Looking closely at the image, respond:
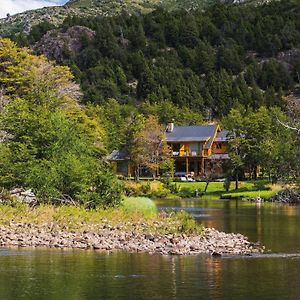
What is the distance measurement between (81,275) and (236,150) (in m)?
64.2

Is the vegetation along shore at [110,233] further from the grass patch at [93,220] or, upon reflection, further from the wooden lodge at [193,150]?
the wooden lodge at [193,150]

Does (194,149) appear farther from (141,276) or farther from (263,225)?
(141,276)

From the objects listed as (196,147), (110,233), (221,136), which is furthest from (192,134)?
(110,233)

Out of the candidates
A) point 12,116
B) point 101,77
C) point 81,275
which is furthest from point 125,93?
point 81,275

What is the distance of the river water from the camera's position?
18.8 metres

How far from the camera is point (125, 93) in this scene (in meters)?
178

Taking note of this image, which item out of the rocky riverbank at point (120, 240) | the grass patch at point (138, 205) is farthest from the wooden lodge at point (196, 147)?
the rocky riverbank at point (120, 240)

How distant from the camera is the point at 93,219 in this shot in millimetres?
33406

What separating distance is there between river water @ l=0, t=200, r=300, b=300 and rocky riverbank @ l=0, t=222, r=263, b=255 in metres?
1.14

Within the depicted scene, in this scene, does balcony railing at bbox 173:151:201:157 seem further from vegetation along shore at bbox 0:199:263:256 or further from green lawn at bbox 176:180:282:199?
vegetation along shore at bbox 0:199:263:256

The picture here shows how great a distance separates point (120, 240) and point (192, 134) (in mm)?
80856

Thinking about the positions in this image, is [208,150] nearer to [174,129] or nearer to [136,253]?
[174,129]

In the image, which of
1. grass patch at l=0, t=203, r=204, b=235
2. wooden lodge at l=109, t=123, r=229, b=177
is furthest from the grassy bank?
wooden lodge at l=109, t=123, r=229, b=177

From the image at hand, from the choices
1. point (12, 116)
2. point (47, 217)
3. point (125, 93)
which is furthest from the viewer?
point (125, 93)
